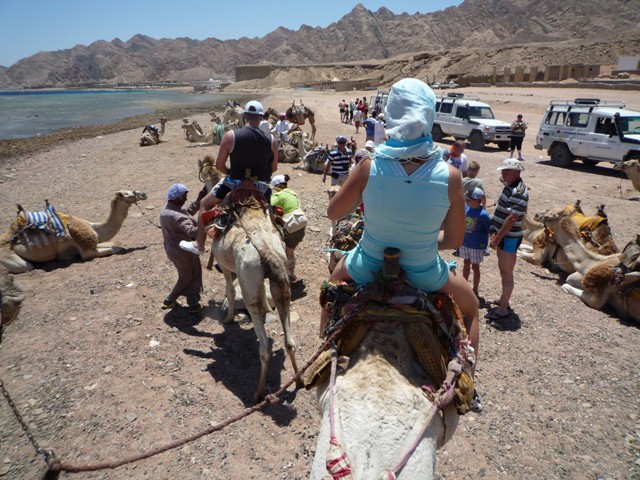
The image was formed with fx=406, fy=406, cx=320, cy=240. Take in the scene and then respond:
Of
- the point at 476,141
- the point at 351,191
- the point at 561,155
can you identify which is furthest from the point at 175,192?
the point at 476,141

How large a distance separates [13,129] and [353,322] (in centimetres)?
4455

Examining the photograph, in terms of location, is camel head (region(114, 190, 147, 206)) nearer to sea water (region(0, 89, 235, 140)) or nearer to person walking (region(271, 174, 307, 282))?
person walking (region(271, 174, 307, 282))

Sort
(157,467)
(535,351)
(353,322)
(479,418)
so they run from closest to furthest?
(353,322) < (157,467) < (479,418) < (535,351)

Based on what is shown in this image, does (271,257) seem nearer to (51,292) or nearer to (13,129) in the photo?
(51,292)

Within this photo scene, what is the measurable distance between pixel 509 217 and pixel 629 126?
12.9 metres

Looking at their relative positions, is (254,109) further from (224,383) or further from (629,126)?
(629,126)

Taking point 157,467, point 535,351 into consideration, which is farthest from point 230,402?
point 535,351

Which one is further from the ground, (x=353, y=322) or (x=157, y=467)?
(x=353, y=322)

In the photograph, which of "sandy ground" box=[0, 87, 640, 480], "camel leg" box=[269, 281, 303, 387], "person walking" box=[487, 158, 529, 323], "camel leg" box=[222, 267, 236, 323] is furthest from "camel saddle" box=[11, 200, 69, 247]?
"person walking" box=[487, 158, 529, 323]

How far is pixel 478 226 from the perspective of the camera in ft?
19.9

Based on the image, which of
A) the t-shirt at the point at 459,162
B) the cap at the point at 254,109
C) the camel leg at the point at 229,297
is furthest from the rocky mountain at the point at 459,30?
the camel leg at the point at 229,297

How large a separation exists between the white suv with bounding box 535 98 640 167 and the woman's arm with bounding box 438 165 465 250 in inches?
594

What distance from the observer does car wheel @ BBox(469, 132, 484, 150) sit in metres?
19.7

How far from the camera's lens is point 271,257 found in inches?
173
